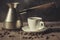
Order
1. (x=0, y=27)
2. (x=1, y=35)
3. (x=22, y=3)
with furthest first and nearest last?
(x=22, y=3) → (x=0, y=27) → (x=1, y=35)

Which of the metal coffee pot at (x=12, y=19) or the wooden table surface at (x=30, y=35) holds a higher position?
the metal coffee pot at (x=12, y=19)

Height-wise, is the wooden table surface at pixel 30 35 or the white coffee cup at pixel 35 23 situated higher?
the white coffee cup at pixel 35 23

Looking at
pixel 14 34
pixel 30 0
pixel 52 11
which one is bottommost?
pixel 14 34

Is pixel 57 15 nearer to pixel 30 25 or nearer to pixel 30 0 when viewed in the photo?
pixel 30 0

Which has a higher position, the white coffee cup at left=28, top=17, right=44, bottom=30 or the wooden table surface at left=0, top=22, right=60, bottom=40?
Result: the white coffee cup at left=28, top=17, right=44, bottom=30

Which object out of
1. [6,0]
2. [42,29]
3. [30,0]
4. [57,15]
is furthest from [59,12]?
[42,29]

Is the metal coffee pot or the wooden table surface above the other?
the metal coffee pot

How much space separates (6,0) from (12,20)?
Result: 0.56 meters

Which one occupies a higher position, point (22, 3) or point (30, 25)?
point (22, 3)

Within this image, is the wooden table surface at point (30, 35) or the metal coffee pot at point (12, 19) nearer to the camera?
the wooden table surface at point (30, 35)

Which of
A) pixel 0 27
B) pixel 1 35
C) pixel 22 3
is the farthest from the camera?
pixel 22 3

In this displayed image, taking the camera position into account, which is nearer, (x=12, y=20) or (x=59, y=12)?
(x=12, y=20)

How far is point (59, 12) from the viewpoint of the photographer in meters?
1.59

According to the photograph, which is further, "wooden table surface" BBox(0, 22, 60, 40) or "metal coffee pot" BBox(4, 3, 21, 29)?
"metal coffee pot" BBox(4, 3, 21, 29)
